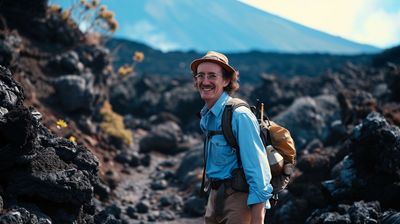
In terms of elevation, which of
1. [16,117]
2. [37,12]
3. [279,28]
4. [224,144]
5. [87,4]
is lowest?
[224,144]

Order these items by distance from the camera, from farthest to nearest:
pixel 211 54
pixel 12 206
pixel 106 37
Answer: pixel 106 37 < pixel 12 206 < pixel 211 54

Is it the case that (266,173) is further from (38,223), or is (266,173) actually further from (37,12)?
(37,12)

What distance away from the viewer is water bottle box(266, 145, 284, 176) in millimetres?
4250

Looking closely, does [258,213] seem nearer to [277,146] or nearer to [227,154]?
[227,154]

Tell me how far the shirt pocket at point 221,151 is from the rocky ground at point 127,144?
2.10 metres

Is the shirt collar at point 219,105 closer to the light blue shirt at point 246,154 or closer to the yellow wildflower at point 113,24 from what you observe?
the light blue shirt at point 246,154

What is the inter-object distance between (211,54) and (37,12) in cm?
1722

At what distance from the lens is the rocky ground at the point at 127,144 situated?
5.49m

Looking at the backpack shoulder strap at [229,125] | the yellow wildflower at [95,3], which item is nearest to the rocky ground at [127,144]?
the yellow wildflower at [95,3]

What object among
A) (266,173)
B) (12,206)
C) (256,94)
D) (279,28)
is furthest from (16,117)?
(279,28)

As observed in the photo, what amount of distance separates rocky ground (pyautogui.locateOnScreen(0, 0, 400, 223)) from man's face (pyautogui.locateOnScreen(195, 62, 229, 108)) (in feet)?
7.00

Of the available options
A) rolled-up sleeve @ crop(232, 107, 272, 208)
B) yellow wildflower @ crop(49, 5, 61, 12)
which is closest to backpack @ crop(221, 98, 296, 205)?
rolled-up sleeve @ crop(232, 107, 272, 208)

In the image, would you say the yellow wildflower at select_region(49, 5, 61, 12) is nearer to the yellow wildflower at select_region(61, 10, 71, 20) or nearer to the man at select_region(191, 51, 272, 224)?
the yellow wildflower at select_region(61, 10, 71, 20)

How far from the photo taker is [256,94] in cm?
3425
